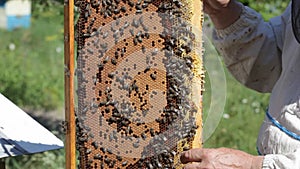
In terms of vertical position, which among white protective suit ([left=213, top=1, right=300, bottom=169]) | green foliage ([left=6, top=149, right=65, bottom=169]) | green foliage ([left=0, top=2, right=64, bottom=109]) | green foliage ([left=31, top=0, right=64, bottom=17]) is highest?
white protective suit ([left=213, top=1, right=300, bottom=169])

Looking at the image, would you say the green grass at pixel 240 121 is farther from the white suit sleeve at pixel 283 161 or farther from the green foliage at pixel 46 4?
the white suit sleeve at pixel 283 161

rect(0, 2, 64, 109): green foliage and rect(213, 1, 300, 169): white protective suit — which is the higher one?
rect(213, 1, 300, 169): white protective suit

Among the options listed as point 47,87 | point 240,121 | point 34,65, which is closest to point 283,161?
point 240,121

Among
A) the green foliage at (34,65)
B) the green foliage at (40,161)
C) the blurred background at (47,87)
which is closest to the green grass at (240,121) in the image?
the blurred background at (47,87)

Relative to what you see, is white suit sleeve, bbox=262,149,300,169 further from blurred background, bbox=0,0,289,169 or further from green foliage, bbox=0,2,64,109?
green foliage, bbox=0,2,64,109

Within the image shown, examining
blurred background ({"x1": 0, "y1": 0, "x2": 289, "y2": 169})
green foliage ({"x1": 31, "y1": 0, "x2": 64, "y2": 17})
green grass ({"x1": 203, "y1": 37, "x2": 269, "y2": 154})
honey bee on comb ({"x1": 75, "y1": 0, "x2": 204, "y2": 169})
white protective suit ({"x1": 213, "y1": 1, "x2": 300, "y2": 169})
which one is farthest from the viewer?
green grass ({"x1": 203, "y1": 37, "x2": 269, "y2": 154})

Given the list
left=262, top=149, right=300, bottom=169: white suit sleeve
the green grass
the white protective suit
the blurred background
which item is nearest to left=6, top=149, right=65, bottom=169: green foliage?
the blurred background

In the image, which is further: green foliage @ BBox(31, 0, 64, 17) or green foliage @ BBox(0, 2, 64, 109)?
green foliage @ BBox(0, 2, 64, 109)

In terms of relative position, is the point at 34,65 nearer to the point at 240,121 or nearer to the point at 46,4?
the point at 240,121

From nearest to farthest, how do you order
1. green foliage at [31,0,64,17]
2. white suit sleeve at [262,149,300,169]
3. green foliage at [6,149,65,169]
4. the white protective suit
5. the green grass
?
white suit sleeve at [262,149,300,169]
the white protective suit
green foliage at [31,0,64,17]
green foliage at [6,149,65,169]
the green grass
